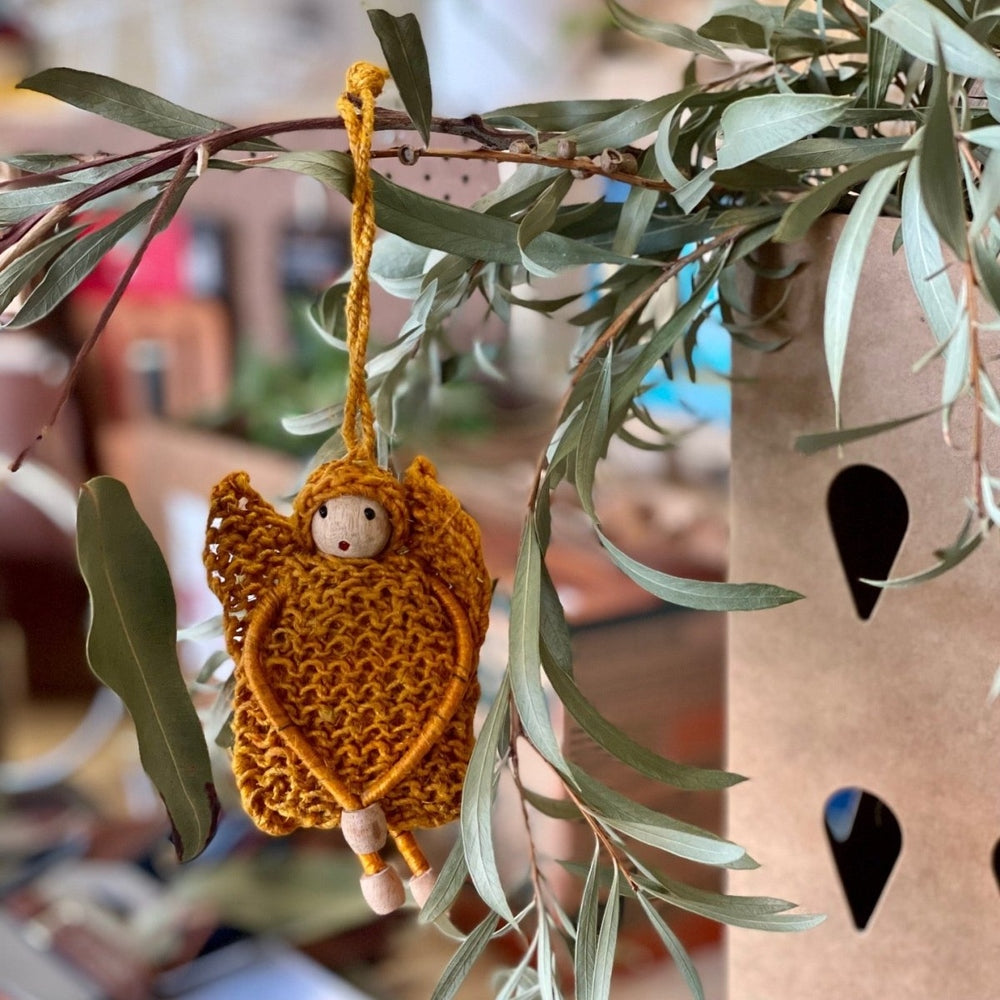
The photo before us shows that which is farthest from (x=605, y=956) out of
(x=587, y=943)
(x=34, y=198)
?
(x=34, y=198)

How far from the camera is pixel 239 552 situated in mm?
375

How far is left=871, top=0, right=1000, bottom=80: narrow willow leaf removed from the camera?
0.31 meters

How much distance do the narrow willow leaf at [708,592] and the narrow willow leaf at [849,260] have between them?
0.06 meters

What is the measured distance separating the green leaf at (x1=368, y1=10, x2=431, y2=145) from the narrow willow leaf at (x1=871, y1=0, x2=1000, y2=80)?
0.15 m

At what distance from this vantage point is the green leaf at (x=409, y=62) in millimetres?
355

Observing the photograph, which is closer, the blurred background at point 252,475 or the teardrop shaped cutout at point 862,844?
the teardrop shaped cutout at point 862,844

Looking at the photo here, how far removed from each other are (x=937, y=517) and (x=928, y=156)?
0.22 meters

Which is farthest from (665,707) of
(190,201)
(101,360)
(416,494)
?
(101,360)

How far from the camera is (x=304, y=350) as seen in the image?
1960mm

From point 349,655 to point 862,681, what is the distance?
0.27 metres

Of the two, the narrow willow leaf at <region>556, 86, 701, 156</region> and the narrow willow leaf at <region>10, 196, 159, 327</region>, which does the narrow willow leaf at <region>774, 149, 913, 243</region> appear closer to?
the narrow willow leaf at <region>556, 86, 701, 156</region>

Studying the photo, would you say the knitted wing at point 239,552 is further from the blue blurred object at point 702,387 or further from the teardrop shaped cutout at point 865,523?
the blue blurred object at point 702,387

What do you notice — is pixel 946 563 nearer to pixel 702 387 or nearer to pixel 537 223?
pixel 537 223

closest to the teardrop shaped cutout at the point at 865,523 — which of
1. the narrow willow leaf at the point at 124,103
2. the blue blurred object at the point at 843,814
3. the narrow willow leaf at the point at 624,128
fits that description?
the blue blurred object at the point at 843,814
